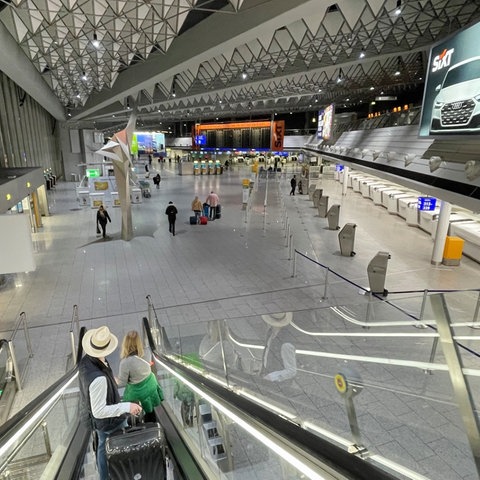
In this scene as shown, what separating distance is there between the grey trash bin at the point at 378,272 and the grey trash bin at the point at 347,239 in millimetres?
3374

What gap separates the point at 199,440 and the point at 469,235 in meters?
12.8

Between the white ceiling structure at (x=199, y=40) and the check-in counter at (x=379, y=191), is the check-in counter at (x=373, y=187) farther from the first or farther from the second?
the white ceiling structure at (x=199, y=40)

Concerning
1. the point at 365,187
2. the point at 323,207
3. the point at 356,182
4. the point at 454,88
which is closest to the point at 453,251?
the point at 454,88

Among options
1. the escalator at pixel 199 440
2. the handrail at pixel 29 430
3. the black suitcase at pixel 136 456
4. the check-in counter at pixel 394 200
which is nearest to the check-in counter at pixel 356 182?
the check-in counter at pixel 394 200

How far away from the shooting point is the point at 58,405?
3.98m

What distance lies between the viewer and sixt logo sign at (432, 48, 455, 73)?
1053cm

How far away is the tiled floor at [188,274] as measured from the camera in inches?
320

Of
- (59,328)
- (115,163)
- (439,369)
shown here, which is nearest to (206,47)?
(115,163)

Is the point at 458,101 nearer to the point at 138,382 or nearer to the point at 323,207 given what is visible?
the point at 323,207

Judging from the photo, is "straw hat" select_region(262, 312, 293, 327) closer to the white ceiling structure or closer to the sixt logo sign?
the white ceiling structure

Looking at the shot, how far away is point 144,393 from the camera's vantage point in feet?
12.0

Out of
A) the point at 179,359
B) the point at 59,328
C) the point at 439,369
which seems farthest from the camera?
the point at 59,328

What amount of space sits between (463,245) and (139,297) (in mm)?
11105

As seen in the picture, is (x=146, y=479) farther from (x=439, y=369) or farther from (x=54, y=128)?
(x=54, y=128)
